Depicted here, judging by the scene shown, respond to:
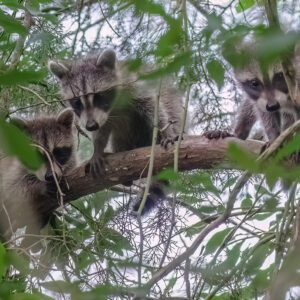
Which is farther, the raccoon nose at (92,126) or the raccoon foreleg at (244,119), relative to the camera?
the raccoon foreleg at (244,119)

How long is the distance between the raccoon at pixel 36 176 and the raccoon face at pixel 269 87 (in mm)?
1523

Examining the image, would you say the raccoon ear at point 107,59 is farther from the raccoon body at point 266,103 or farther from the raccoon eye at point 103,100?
the raccoon body at point 266,103

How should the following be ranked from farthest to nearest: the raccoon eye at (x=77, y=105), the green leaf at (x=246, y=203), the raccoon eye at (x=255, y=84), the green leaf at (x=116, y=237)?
the raccoon eye at (x=77, y=105), the raccoon eye at (x=255, y=84), the green leaf at (x=246, y=203), the green leaf at (x=116, y=237)

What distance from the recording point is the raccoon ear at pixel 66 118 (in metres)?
4.83

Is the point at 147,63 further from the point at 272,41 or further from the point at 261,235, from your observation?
the point at 261,235

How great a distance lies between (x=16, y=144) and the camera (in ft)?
2.77

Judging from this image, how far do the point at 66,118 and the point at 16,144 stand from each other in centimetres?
414

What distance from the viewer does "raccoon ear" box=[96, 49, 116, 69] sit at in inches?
192

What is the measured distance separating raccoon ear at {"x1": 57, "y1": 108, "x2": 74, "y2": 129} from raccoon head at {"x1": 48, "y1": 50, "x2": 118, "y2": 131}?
11cm

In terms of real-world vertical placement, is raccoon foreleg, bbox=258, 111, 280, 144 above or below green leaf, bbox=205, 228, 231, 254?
above

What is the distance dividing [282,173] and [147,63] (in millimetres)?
500

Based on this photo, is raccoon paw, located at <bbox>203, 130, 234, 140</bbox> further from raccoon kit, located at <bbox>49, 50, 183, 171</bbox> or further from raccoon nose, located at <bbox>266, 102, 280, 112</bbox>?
raccoon kit, located at <bbox>49, 50, 183, 171</bbox>

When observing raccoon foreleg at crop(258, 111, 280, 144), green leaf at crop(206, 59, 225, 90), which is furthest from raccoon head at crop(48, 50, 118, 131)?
green leaf at crop(206, 59, 225, 90)

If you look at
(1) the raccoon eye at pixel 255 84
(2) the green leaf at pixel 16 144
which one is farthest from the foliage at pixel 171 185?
(1) the raccoon eye at pixel 255 84
